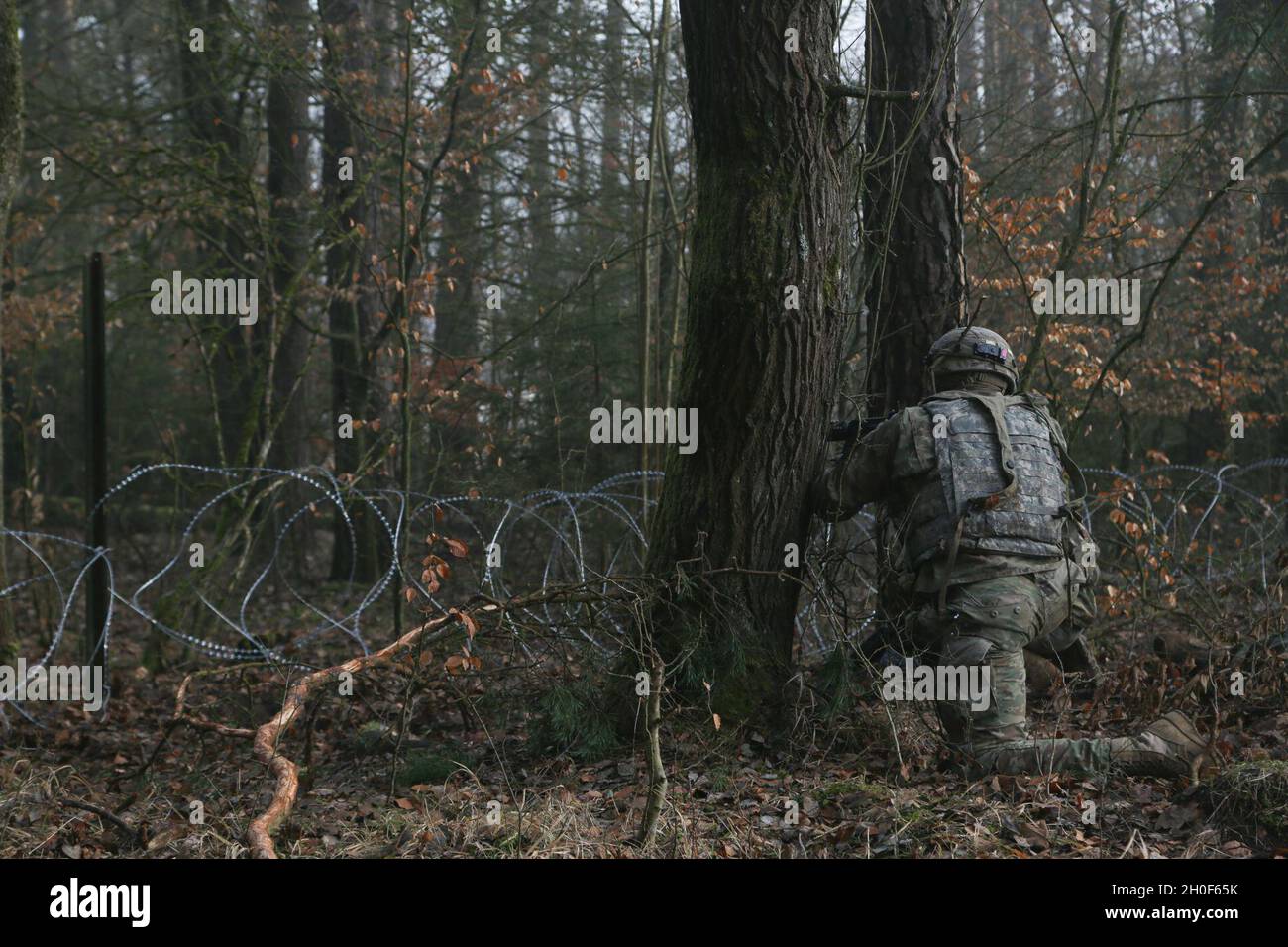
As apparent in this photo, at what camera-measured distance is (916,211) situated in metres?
6.70

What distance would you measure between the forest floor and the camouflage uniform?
0.37 meters

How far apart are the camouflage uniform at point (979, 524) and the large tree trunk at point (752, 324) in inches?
15.0

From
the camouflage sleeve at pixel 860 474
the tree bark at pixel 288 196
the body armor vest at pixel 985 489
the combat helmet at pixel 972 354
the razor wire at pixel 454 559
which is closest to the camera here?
the body armor vest at pixel 985 489

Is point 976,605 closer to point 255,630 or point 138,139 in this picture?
point 255,630

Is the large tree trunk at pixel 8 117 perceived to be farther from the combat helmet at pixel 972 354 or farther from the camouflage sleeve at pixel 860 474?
the combat helmet at pixel 972 354

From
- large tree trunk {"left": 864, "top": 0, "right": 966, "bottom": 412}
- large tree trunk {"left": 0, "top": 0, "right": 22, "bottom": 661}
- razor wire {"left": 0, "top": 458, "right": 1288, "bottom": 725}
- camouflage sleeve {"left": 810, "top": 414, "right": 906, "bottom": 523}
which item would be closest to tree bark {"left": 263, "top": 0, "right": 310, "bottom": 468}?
razor wire {"left": 0, "top": 458, "right": 1288, "bottom": 725}

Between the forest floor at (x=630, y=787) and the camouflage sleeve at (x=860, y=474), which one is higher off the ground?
the camouflage sleeve at (x=860, y=474)

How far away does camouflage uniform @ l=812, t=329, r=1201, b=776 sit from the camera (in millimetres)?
5340

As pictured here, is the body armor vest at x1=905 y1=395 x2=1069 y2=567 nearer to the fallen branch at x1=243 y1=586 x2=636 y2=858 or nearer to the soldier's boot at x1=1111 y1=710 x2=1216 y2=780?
the soldier's boot at x1=1111 y1=710 x2=1216 y2=780

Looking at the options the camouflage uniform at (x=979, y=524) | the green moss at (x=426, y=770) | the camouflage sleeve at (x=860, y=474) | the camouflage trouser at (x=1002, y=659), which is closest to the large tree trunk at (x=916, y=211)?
the camouflage uniform at (x=979, y=524)

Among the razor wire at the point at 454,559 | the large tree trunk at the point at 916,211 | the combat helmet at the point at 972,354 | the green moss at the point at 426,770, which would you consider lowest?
the green moss at the point at 426,770

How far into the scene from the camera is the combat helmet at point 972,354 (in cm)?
586
